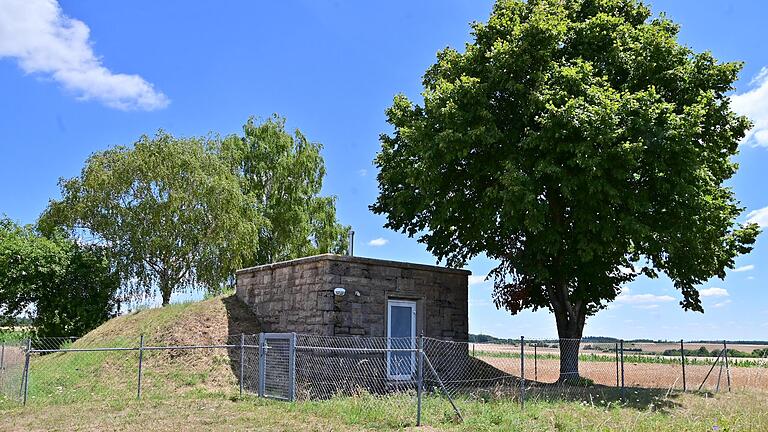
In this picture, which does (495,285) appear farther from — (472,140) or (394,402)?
(394,402)

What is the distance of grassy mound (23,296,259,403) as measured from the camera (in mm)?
14320

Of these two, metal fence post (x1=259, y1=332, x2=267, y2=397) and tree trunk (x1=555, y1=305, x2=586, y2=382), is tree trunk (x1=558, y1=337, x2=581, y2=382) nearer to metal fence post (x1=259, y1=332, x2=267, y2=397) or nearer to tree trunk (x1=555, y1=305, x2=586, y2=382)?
tree trunk (x1=555, y1=305, x2=586, y2=382)

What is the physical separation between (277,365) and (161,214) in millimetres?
17249

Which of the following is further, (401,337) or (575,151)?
(401,337)

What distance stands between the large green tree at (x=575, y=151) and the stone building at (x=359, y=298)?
5.55 feet

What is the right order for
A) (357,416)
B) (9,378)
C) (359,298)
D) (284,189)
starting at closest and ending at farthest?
(357,416)
(9,378)
(359,298)
(284,189)

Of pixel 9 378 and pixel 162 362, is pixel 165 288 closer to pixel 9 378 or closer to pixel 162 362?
pixel 162 362

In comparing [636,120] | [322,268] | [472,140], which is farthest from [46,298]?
[636,120]

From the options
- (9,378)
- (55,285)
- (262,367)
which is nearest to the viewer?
(262,367)

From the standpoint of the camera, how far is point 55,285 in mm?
27844

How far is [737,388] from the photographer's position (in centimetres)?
1827

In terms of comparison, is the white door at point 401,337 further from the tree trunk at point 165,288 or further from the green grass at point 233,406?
the tree trunk at point 165,288

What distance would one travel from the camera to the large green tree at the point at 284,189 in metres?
35.0

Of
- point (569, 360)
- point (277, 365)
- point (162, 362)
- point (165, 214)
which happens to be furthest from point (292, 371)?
point (165, 214)
